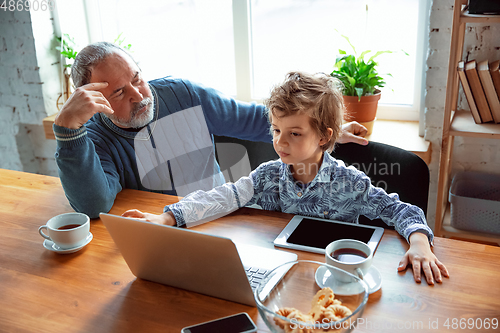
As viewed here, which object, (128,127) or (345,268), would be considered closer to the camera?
(345,268)

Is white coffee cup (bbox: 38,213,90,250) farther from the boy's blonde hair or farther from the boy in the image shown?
the boy's blonde hair

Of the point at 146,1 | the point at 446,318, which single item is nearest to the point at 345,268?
the point at 446,318

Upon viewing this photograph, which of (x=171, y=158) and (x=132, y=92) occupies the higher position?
(x=132, y=92)

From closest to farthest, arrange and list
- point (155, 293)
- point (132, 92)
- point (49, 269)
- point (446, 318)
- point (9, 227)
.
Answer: point (446, 318) → point (155, 293) → point (49, 269) → point (9, 227) → point (132, 92)

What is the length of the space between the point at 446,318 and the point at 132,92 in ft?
3.91

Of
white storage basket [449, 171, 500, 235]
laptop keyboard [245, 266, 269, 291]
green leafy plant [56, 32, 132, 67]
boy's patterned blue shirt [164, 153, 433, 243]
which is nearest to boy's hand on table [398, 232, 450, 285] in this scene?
boy's patterned blue shirt [164, 153, 433, 243]

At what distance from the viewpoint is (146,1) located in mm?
2754

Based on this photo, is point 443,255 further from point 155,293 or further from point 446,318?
point 155,293

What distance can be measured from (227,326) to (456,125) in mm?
1535

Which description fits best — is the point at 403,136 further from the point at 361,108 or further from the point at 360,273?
the point at 360,273

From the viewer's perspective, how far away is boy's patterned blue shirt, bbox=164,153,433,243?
1225mm

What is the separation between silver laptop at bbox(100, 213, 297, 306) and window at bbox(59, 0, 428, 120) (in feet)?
5.01

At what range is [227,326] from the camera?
31.7 inches

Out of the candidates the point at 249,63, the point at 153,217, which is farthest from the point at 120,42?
the point at 153,217
